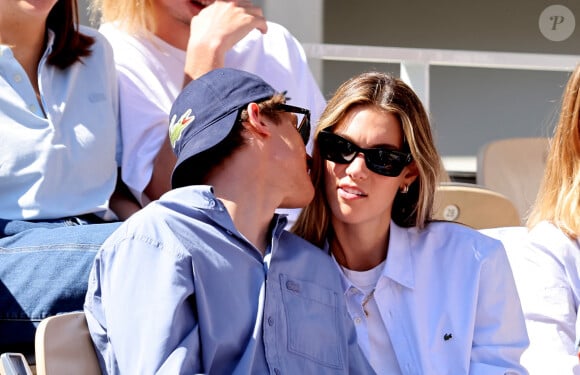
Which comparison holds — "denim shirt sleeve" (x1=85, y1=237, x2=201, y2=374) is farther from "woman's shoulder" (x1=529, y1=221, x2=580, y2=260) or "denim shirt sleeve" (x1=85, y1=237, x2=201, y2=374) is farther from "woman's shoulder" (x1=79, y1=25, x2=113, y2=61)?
"woman's shoulder" (x1=529, y1=221, x2=580, y2=260)

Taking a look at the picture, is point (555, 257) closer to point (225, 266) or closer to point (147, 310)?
point (225, 266)

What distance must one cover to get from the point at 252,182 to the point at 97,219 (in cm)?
66

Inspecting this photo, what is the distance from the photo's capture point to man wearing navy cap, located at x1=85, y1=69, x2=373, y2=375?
2.08 meters

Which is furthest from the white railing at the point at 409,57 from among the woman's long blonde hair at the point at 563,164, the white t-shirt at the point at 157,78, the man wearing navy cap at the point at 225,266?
the man wearing navy cap at the point at 225,266

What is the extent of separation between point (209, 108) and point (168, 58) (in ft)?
3.24

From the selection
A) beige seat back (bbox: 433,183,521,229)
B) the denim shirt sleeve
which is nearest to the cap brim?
the denim shirt sleeve

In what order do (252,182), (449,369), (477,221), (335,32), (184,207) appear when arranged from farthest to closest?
1. (335,32)
2. (477,221)
3. (449,369)
4. (252,182)
5. (184,207)

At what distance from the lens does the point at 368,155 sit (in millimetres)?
2664

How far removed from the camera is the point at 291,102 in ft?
11.1

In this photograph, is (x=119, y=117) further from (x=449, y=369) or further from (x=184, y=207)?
(x=449, y=369)

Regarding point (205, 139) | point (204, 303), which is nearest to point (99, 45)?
point (205, 139)

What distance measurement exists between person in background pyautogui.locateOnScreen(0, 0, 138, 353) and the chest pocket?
1.60 ft

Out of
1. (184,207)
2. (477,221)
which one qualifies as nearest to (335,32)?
(477,221)

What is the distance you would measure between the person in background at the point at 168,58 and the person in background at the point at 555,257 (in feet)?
2.35
